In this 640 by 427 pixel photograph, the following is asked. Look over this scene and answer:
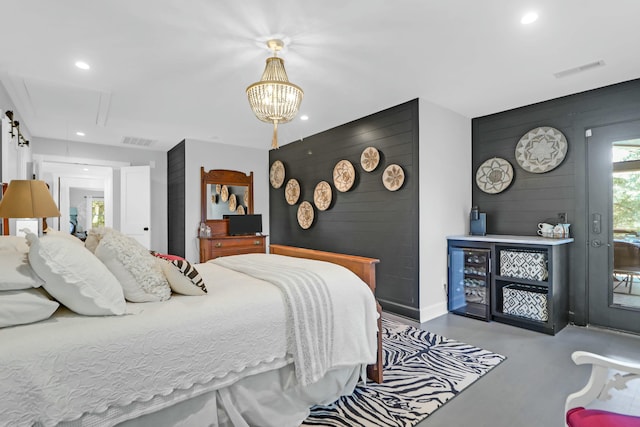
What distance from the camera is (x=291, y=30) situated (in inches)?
94.7

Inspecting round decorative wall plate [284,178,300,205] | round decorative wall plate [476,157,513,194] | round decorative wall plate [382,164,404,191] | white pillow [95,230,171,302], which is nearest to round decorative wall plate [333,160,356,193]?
round decorative wall plate [382,164,404,191]

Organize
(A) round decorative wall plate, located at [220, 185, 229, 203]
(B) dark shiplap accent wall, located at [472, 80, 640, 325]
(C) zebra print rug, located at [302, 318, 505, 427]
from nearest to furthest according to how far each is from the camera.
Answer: (C) zebra print rug, located at [302, 318, 505, 427], (B) dark shiplap accent wall, located at [472, 80, 640, 325], (A) round decorative wall plate, located at [220, 185, 229, 203]

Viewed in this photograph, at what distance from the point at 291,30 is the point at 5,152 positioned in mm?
2818

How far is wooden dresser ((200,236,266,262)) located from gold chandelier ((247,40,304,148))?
132 inches

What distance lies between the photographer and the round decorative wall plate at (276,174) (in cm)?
618

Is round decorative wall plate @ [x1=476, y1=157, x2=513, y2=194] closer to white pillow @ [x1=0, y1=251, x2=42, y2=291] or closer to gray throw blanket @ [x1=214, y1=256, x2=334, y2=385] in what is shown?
gray throw blanket @ [x1=214, y1=256, x2=334, y2=385]

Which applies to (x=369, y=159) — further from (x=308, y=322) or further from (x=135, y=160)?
(x=135, y=160)

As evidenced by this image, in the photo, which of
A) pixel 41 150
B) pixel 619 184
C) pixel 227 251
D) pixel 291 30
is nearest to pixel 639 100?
pixel 619 184

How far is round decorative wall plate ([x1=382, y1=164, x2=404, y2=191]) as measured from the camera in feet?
12.9

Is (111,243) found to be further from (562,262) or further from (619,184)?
(619,184)

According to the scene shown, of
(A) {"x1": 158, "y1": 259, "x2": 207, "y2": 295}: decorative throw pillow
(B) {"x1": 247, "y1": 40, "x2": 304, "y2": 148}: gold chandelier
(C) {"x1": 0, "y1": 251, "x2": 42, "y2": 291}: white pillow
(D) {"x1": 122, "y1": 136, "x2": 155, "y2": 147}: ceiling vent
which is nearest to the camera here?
(C) {"x1": 0, "y1": 251, "x2": 42, "y2": 291}: white pillow

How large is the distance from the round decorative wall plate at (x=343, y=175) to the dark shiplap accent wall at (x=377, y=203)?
8 cm

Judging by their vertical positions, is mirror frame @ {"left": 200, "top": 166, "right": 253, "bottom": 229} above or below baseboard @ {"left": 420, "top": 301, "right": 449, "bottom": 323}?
above

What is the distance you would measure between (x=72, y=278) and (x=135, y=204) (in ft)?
16.6
